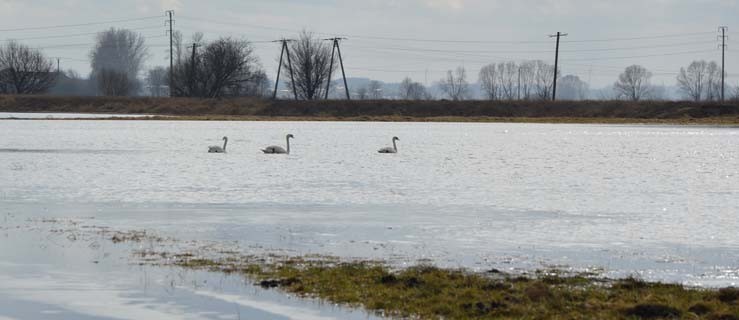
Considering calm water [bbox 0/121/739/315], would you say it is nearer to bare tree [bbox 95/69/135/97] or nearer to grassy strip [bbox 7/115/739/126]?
grassy strip [bbox 7/115/739/126]

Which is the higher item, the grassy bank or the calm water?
the grassy bank

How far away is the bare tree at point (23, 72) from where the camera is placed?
112 metres

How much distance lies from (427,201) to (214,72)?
275 ft

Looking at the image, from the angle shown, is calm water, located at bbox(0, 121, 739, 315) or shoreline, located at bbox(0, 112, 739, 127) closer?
calm water, located at bbox(0, 121, 739, 315)

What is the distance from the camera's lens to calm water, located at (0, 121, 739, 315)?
1359 cm

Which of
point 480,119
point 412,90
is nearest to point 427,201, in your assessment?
point 480,119

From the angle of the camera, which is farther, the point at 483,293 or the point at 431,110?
the point at 431,110

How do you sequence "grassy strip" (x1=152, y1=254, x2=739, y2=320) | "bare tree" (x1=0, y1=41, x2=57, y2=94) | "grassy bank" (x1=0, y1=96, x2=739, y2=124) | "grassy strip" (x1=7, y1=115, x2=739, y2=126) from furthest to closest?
"bare tree" (x1=0, y1=41, x2=57, y2=94)
"grassy bank" (x1=0, y1=96, x2=739, y2=124)
"grassy strip" (x1=7, y1=115, x2=739, y2=126)
"grassy strip" (x1=152, y1=254, x2=739, y2=320)

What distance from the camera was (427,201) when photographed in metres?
20.1

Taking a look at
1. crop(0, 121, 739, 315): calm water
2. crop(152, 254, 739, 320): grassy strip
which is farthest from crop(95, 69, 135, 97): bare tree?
crop(152, 254, 739, 320): grassy strip

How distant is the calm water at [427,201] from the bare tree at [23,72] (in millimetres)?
76352

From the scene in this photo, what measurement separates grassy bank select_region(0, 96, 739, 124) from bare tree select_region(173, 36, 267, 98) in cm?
830

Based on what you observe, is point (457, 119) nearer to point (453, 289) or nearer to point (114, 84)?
point (114, 84)

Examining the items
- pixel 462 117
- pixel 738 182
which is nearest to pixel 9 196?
pixel 738 182
